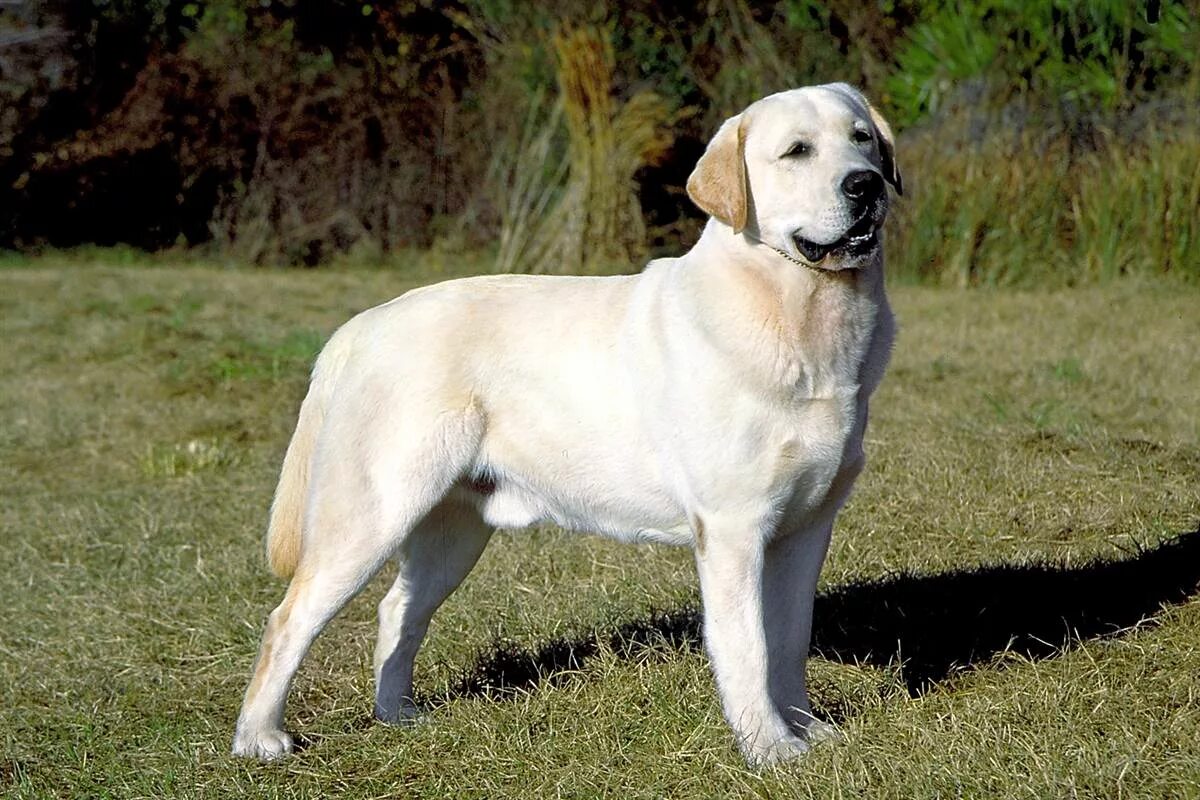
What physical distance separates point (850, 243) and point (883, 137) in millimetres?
422

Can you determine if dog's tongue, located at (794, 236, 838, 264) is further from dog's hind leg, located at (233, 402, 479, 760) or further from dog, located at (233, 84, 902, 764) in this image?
dog's hind leg, located at (233, 402, 479, 760)

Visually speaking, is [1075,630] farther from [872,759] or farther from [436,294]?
[436,294]

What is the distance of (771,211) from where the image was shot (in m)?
3.35

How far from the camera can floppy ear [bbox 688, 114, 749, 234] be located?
332cm

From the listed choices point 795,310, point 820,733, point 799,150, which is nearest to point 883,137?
point 799,150

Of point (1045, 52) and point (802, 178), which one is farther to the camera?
point (1045, 52)

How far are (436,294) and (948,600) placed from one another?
1.67 metres

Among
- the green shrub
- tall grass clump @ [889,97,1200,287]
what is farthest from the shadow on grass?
the green shrub

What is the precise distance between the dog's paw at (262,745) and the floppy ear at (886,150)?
6.16 ft

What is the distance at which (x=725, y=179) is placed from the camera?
3.34 metres

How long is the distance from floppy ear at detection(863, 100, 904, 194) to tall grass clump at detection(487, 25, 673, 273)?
8.35 metres

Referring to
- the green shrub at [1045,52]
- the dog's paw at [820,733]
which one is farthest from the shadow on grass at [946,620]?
the green shrub at [1045,52]

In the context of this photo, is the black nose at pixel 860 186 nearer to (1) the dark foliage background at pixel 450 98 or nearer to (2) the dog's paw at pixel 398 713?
(2) the dog's paw at pixel 398 713

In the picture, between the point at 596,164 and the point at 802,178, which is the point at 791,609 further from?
the point at 596,164
